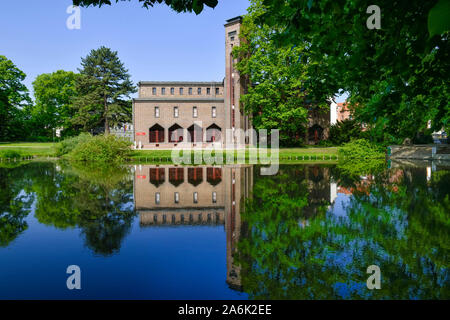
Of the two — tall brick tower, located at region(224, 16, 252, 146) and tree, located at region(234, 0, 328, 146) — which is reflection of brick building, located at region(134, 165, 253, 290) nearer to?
tree, located at region(234, 0, 328, 146)

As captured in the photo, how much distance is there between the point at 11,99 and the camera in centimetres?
5597

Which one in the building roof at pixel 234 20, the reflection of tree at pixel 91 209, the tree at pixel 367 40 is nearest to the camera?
the tree at pixel 367 40

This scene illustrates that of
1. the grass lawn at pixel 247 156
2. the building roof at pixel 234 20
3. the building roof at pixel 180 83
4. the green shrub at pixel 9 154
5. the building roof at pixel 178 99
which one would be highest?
the building roof at pixel 234 20

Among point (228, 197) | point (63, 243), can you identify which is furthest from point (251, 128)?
point (63, 243)

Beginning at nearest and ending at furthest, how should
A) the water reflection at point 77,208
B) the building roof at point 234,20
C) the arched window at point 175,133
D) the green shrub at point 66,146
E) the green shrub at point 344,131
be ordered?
the water reflection at point 77,208 < the green shrub at point 66,146 < the building roof at point 234,20 < the green shrub at point 344,131 < the arched window at point 175,133

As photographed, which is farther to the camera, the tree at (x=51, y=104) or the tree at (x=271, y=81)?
the tree at (x=51, y=104)

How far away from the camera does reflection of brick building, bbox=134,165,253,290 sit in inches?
323

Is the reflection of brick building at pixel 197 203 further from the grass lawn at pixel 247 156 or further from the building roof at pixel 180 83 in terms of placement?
the building roof at pixel 180 83

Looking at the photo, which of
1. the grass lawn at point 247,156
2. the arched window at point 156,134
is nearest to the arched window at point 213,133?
the arched window at point 156,134

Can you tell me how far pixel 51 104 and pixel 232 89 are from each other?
136 ft

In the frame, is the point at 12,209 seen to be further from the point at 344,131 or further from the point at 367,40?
the point at 344,131

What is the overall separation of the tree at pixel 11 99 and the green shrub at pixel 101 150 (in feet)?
106

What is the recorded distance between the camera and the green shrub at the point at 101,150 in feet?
99.8
